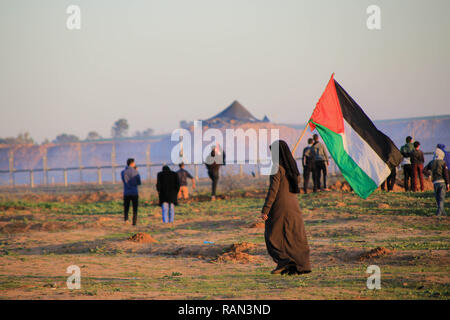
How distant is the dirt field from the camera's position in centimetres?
885

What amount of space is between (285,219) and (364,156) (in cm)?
294

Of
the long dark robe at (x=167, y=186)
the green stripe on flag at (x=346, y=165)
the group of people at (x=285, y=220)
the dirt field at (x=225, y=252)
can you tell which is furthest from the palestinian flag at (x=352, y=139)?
the long dark robe at (x=167, y=186)

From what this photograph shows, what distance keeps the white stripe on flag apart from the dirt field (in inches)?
52.4

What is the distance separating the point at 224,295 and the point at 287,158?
7.30 feet

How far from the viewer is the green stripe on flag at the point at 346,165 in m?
11.7

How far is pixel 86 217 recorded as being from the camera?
2202cm

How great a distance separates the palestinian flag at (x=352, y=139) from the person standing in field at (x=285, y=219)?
2.44m

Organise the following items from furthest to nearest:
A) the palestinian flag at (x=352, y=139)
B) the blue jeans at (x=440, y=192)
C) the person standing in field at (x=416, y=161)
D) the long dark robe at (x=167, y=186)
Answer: the person standing in field at (x=416, y=161), the long dark robe at (x=167, y=186), the blue jeans at (x=440, y=192), the palestinian flag at (x=352, y=139)

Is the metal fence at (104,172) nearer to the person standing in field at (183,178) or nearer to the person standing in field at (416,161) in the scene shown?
the person standing in field at (183,178)

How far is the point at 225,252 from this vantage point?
512 inches

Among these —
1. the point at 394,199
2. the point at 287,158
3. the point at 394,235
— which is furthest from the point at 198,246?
the point at 394,199

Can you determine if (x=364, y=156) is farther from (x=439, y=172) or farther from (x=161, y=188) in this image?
(x=161, y=188)

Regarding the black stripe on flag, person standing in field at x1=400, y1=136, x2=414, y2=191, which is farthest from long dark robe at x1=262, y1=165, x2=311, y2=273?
person standing in field at x1=400, y1=136, x2=414, y2=191
